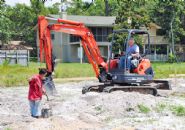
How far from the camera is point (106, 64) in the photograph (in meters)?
20.1

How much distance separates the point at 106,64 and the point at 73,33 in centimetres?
182

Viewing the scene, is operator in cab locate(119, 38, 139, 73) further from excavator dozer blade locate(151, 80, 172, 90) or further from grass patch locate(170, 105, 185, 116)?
grass patch locate(170, 105, 185, 116)

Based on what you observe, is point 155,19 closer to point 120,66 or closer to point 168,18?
point 168,18

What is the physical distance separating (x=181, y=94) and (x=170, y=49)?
5182cm

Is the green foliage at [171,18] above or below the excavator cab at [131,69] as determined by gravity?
above

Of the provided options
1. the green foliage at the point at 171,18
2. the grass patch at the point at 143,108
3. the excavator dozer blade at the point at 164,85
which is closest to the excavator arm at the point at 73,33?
the excavator dozer blade at the point at 164,85

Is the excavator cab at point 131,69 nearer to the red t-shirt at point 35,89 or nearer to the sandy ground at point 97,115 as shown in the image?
the sandy ground at point 97,115

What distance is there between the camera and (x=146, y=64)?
19.7 metres

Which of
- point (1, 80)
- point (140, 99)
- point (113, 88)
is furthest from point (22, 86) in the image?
point (140, 99)

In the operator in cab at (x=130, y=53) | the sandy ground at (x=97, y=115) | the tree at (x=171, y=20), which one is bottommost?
the sandy ground at (x=97, y=115)

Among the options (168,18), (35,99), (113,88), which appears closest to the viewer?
(35,99)

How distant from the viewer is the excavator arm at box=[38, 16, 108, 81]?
750 inches

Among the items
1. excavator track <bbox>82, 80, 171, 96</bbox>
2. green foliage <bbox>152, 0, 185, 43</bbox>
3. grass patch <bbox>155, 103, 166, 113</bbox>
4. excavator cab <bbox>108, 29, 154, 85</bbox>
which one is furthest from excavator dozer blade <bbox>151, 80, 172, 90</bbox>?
green foliage <bbox>152, 0, 185, 43</bbox>

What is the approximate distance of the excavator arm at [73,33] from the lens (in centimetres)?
1905
